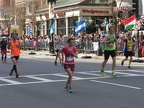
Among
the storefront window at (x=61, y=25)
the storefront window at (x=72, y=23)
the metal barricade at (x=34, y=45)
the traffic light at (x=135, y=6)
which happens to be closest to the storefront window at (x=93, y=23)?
the storefront window at (x=72, y=23)

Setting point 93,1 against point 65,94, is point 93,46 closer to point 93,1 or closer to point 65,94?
point 93,1

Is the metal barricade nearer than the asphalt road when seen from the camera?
No

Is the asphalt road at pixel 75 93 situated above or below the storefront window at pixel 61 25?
below

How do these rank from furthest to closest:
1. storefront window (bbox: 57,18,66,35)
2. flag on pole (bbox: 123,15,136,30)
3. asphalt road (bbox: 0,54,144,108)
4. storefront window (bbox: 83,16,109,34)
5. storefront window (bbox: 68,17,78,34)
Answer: storefront window (bbox: 57,18,66,35), storefront window (bbox: 68,17,78,34), storefront window (bbox: 83,16,109,34), flag on pole (bbox: 123,15,136,30), asphalt road (bbox: 0,54,144,108)

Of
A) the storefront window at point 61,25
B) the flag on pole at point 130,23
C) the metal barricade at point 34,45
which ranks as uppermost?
the storefront window at point 61,25

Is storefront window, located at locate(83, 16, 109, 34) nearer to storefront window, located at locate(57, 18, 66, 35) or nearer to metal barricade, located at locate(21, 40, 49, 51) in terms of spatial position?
storefront window, located at locate(57, 18, 66, 35)

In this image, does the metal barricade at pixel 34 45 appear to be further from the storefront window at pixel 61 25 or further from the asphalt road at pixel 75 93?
the asphalt road at pixel 75 93

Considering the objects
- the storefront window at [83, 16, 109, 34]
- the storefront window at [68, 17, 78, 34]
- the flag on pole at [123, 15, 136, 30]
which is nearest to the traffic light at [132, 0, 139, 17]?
the storefront window at [83, 16, 109, 34]

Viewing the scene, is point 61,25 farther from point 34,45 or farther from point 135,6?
point 135,6

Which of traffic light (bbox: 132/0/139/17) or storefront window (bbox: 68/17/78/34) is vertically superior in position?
traffic light (bbox: 132/0/139/17)

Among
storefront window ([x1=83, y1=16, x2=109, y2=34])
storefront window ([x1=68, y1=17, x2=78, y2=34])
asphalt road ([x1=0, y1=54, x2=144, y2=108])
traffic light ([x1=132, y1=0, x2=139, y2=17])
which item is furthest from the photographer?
storefront window ([x1=68, y1=17, x2=78, y2=34])

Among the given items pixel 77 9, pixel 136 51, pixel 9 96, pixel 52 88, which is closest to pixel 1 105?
pixel 9 96

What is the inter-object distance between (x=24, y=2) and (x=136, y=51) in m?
34.7

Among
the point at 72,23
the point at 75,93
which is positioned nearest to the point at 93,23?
the point at 72,23
